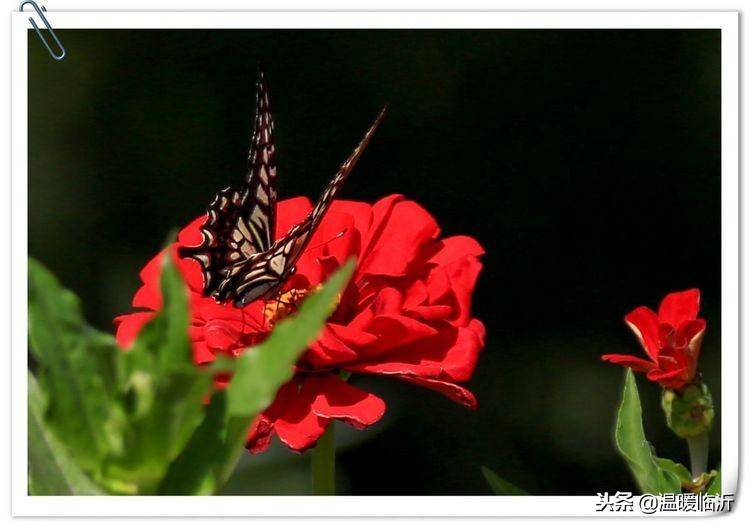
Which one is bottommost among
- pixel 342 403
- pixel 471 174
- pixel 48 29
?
pixel 342 403

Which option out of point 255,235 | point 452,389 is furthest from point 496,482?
point 255,235

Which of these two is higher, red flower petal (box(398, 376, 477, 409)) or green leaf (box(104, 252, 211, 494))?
green leaf (box(104, 252, 211, 494))

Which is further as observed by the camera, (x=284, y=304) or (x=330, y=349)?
(x=284, y=304)

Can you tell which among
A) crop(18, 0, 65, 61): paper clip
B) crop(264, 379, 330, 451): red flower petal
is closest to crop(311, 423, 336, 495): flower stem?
crop(264, 379, 330, 451): red flower petal

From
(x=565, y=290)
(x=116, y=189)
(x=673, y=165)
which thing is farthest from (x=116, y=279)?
(x=673, y=165)

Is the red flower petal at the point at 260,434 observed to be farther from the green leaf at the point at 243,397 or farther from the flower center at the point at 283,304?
the green leaf at the point at 243,397

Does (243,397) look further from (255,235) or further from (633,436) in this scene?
(255,235)

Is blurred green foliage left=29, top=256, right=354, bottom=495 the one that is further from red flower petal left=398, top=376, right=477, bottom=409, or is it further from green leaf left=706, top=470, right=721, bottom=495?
green leaf left=706, top=470, right=721, bottom=495
